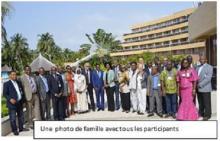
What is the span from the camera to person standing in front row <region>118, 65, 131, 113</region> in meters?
12.8

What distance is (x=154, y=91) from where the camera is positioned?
467 inches

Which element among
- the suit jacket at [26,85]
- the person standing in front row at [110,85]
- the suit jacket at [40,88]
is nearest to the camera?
the suit jacket at [26,85]

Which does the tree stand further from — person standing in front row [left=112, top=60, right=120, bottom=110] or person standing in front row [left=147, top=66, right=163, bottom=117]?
person standing in front row [left=147, top=66, right=163, bottom=117]

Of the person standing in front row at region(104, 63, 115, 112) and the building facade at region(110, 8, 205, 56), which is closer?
the person standing in front row at region(104, 63, 115, 112)

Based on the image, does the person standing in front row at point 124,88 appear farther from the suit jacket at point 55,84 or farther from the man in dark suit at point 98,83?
the suit jacket at point 55,84

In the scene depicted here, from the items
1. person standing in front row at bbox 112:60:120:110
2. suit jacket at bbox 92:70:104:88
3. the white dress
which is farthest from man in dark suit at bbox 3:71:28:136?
person standing in front row at bbox 112:60:120:110

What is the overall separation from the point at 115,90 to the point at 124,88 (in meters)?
0.46

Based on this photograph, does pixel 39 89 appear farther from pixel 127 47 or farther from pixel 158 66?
pixel 127 47

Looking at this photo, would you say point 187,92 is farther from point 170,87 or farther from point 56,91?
point 56,91

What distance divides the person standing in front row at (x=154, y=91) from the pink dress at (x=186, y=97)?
2.57 feet

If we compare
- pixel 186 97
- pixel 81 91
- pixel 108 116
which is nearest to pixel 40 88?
pixel 108 116

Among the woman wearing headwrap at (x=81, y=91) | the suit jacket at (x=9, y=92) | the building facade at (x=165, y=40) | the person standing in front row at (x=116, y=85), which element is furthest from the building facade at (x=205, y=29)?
the suit jacket at (x=9, y=92)

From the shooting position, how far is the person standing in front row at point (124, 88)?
12.8 metres

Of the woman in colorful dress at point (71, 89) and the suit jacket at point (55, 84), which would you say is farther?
the woman in colorful dress at point (71, 89)
